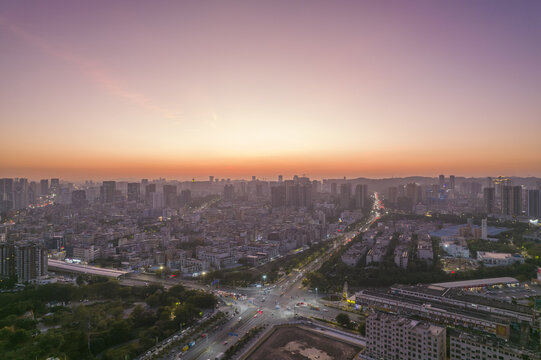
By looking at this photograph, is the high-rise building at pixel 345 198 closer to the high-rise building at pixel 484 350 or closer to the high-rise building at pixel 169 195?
the high-rise building at pixel 169 195

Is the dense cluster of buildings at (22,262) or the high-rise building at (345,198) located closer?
the dense cluster of buildings at (22,262)

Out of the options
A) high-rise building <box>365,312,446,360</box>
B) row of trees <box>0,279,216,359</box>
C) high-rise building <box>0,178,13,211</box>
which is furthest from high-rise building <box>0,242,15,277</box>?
high-rise building <box>0,178,13,211</box>

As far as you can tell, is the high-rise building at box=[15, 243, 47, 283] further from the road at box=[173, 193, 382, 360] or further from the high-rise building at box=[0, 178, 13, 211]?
the high-rise building at box=[0, 178, 13, 211]

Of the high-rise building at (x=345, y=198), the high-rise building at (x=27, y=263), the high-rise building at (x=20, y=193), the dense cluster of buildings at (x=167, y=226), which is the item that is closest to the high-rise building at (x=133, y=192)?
the dense cluster of buildings at (x=167, y=226)

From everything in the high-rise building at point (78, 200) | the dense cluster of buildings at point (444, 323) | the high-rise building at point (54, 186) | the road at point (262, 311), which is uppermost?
the high-rise building at point (54, 186)

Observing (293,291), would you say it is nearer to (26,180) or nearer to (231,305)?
Answer: (231,305)

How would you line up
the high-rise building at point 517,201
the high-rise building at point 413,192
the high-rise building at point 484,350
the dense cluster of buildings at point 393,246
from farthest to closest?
the high-rise building at point 413,192
the high-rise building at point 517,201
the dense cluster of buildings at point 393,246
the high-rise building at point 484,350

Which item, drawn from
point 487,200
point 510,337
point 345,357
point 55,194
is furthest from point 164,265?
point 55,194
